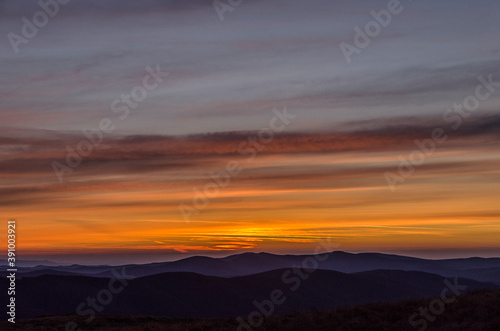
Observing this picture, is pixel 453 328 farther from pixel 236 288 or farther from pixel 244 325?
pixel 236 288

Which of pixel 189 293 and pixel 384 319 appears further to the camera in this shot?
pixel 189 293

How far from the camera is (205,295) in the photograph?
401 ft

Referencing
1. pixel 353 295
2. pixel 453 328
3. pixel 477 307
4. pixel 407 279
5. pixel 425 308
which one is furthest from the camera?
pixel 407 279

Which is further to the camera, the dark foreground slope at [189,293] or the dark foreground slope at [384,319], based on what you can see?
the dark foreground slope at [189,293]

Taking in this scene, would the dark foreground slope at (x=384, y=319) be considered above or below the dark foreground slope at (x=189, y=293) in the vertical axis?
below

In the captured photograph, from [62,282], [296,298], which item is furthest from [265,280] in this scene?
[62,282]

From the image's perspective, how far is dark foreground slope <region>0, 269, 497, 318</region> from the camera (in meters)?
105

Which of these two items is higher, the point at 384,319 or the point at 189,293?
the point at 189,293

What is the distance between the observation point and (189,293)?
122 m

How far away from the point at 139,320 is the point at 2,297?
78525 mm

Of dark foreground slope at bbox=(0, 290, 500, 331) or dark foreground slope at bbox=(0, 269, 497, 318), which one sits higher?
dark foreground slope at bbox=(0, 269, 497, 318)

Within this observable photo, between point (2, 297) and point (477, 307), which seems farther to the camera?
point (2, 297)

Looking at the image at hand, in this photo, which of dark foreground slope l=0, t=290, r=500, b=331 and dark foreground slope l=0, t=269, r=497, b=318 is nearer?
dark foreground slope l=0, t=290, r=500, b=331

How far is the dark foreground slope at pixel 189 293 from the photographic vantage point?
343 ft
